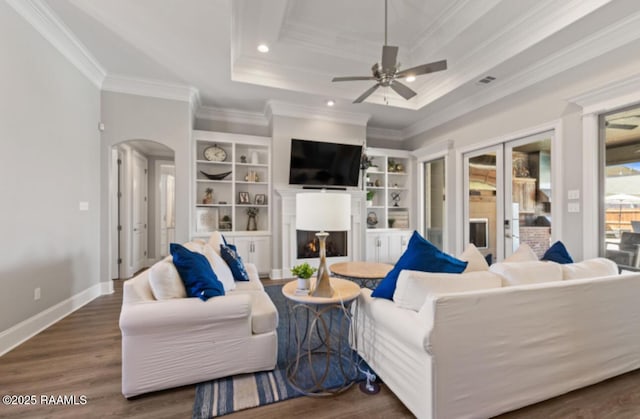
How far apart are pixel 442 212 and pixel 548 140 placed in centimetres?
203

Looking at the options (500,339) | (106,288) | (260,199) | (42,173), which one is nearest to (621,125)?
(500,339)

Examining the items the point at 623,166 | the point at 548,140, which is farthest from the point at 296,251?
the point at 623,166

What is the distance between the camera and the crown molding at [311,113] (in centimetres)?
466

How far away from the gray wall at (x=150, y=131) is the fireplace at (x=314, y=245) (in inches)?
71.9

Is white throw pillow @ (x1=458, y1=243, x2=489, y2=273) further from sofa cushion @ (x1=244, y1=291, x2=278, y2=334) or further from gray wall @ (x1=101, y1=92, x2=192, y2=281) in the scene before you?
gray wall @ (x1=101, y1=92, x2=192, y2=281)

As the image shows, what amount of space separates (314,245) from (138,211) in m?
3.42

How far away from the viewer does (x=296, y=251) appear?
476cm

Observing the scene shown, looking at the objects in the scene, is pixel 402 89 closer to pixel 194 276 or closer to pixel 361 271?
pixel 361 271

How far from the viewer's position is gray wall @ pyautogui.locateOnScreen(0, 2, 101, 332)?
7.61ft

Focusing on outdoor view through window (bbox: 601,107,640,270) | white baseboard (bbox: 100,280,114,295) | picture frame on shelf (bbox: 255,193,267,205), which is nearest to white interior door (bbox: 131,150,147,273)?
white baseboard (bbox: 100,280,114,295)

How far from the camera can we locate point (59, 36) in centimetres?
286

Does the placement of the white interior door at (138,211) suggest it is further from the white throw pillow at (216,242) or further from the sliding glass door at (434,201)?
the sliding glass door at (434,201)

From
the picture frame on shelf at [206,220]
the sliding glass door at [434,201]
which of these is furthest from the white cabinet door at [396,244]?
the picture frame on shelf at [206,220]

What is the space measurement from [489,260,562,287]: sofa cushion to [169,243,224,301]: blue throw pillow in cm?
188
